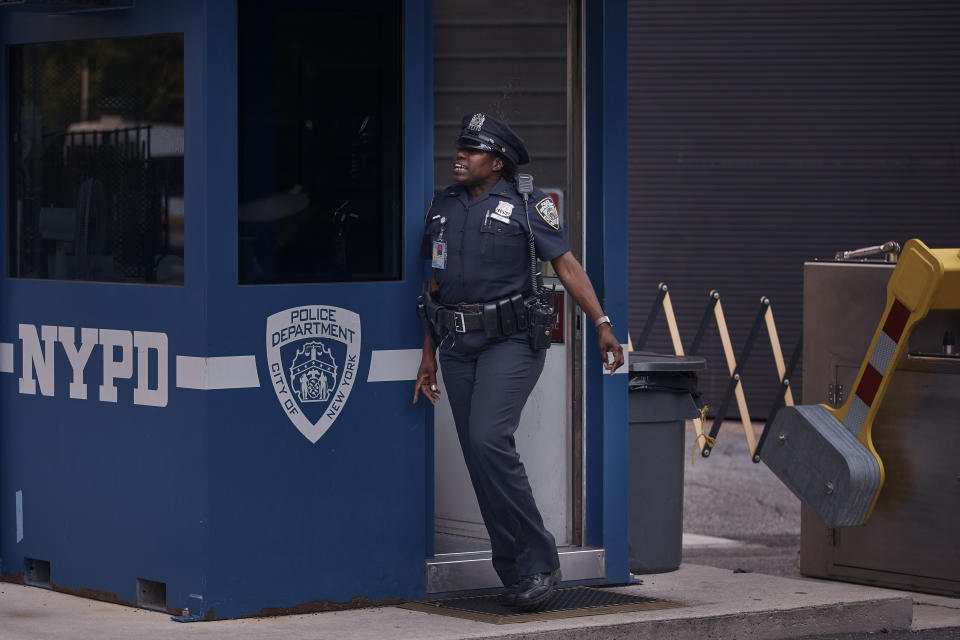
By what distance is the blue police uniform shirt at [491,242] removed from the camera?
6.58m

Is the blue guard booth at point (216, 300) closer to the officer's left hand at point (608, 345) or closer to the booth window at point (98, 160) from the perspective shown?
the booth window at point (98, 160)

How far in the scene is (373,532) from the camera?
6.73 metres

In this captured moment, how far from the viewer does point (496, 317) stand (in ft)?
21.5

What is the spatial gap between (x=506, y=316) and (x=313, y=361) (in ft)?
2.53

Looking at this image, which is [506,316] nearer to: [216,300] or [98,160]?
[216,300]

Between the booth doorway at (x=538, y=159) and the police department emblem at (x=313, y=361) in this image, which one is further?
the booth doorway at (x=538, y=159)

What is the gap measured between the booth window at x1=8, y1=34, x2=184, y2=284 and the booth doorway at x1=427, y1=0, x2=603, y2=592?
1322 mm

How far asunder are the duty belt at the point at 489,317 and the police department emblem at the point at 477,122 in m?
0.68

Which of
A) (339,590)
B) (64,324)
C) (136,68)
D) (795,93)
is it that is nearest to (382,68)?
(136,68)

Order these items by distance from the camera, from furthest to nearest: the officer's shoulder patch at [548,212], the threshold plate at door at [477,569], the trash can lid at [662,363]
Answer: the trash can lid at [662,363] < the threshold plate at door at [477,569] < the officer's shoulder patch at [548,212]

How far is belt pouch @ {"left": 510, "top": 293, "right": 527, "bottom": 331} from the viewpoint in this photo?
6582 millimetres

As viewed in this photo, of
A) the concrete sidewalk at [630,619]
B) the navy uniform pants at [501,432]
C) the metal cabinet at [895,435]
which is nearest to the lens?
the concrete sidewalk at [630,619]

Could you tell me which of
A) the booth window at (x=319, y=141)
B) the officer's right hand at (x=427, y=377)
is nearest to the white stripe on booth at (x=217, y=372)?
the booth window at (x=319, y=141)

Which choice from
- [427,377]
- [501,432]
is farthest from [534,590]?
[427,377]
